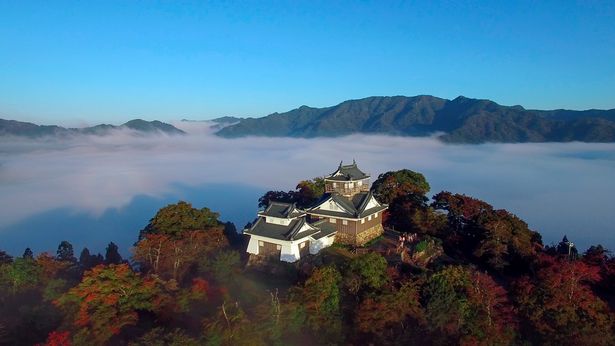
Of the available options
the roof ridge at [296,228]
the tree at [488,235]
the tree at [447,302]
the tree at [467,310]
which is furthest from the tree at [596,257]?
the roof ridge at [296,228]

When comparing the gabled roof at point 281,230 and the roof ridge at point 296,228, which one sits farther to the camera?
the gabled roof at point 281,230

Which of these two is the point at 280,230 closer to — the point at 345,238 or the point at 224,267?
the point at 224,267

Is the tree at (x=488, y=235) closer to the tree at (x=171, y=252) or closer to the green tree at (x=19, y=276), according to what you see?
the tree at (x=171, y=252)

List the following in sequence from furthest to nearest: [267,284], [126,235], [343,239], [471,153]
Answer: [471,153] → [126,235] → [343,239] → [267,284]

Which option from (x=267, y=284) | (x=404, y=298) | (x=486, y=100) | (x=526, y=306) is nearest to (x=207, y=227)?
(x=267, y=284)

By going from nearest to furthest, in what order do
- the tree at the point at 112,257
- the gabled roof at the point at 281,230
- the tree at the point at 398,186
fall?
the gabled roof at the point at 281,230 < the tree at the point at 398,186 < the tree at the point at 112,257

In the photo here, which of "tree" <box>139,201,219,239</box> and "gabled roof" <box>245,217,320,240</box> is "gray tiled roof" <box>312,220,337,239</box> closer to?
"gabled roof" <box>245,217,320,240</box>

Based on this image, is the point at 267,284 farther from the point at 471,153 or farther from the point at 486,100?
the point at 486,100
